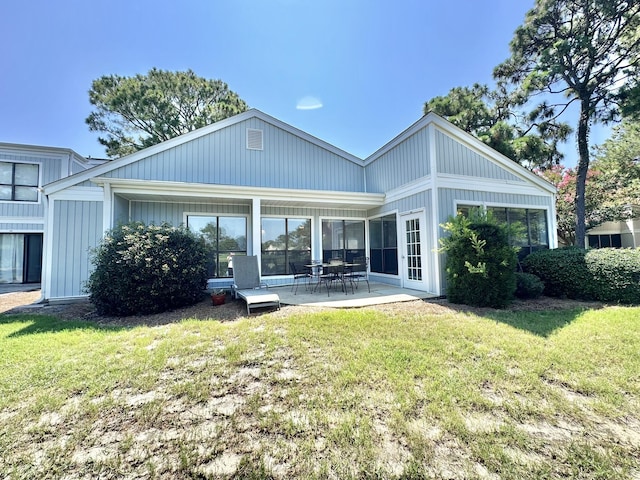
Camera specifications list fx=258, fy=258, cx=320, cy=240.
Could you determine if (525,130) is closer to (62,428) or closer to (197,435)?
(197,435)

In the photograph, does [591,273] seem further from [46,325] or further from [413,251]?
[46,325]

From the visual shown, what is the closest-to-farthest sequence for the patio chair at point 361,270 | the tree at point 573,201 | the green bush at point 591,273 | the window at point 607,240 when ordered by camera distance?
the green bush at point 591,273
the patio chair at point 361,270
the tree at point 573,201
the window at point 607,240

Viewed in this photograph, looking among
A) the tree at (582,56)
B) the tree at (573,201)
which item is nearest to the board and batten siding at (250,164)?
the tree at (582,56)

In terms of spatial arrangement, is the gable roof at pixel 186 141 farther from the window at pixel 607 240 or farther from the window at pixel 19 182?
the window at pixel 607 240

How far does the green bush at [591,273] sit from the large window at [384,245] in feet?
12.4

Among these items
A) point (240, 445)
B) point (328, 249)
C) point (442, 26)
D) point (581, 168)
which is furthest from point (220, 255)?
point (581, 168)

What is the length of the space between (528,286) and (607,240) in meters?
17.6

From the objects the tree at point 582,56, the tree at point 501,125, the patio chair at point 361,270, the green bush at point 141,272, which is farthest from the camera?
the tree at point 501,125

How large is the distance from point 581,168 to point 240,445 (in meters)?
14.7

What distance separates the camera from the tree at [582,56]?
9250 millimetres

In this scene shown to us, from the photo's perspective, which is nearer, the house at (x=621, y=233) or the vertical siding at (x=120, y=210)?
the vertical siding at (x=120, y=210)

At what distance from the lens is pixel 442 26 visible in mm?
9062

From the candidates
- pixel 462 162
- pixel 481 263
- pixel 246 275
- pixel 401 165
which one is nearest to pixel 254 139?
pixel 246 275

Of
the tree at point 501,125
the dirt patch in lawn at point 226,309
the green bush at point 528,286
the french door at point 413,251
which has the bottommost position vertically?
the dirt patch in lawn at point 226,309
